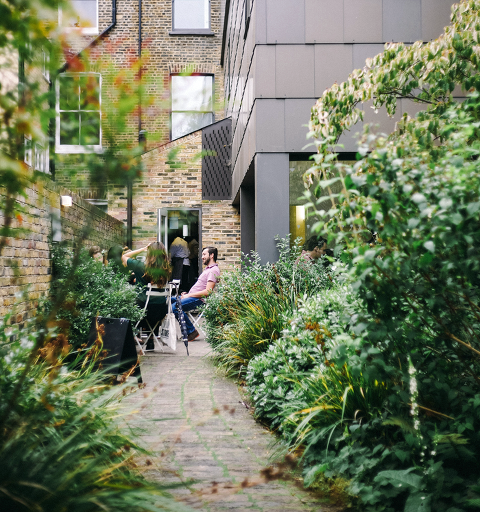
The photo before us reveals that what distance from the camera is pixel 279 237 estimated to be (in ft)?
21.8

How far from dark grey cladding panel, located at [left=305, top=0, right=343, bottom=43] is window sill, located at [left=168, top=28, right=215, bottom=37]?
842 centimetres

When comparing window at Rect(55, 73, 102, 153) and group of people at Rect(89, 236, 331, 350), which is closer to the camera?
window at Rect(55, 73, 102, 153)

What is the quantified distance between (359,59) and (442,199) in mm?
5400

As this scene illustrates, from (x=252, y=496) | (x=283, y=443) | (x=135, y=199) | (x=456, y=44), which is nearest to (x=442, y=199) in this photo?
(x=135, y=199)

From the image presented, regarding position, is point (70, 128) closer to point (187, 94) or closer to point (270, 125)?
point (187, 94)

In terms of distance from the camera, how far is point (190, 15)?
14289 mm

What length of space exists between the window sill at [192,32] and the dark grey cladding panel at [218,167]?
11.6ft

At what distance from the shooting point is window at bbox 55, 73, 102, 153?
146 cm

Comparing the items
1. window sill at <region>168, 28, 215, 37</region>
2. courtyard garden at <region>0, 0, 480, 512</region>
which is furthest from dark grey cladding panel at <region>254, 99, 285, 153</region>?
window sill at <region>168, 28, 215, 37</region>

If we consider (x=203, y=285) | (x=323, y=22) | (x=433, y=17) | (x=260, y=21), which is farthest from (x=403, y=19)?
(x=203, y=285)

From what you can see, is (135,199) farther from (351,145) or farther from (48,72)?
(351,145)

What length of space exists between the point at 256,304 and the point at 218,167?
7.70 meters

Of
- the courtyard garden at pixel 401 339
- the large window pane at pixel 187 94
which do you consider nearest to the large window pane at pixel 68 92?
the large window pane at pixel 187 94

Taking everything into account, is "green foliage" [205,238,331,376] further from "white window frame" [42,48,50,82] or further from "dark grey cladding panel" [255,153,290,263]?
"white window frame" [42,48,50,82]
